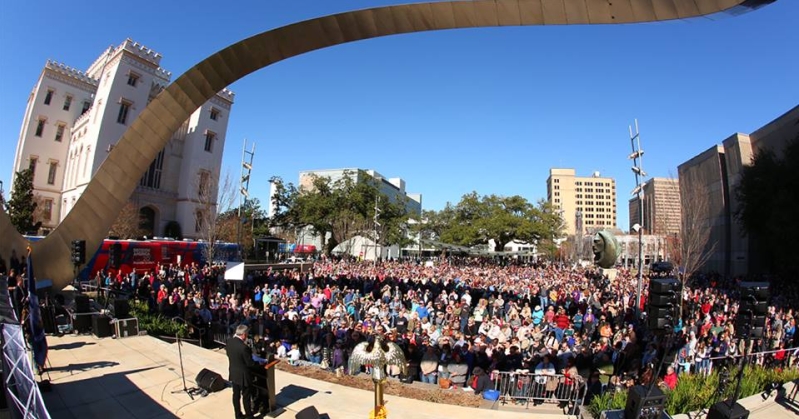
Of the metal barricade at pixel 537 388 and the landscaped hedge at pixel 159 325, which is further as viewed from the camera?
the landscaped hedge at pixel 159 325

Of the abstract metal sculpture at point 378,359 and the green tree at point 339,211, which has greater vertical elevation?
the green tree at point 339,211

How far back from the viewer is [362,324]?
41.4ft

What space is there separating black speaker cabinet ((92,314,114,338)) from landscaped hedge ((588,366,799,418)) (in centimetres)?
1097

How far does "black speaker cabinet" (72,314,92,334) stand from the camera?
35.1 ft

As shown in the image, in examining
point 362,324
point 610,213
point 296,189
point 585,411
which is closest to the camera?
point 585,411

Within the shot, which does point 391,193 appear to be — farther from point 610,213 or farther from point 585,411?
point 585,411

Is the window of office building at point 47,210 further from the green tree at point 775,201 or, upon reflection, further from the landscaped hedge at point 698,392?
the green tree at point 775,201

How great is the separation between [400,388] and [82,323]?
8.59m

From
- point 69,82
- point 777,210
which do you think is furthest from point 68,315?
point 69,82

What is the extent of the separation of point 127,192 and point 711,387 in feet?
50.4

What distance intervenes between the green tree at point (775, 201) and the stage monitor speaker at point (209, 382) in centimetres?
3164

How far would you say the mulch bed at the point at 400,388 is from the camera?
7910mm

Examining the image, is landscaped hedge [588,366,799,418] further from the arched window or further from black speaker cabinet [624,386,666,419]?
the arched window

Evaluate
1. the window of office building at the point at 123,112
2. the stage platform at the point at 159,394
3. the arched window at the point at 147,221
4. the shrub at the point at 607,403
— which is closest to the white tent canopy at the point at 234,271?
the stage platform at the point at 159,394
